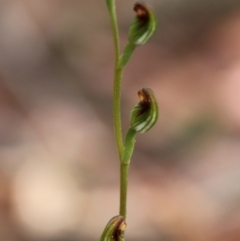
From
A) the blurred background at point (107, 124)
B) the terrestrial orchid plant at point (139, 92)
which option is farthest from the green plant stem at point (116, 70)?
the blurred background at point (107, 124)

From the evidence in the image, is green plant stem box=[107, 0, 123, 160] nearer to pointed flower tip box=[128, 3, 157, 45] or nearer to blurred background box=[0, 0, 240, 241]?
pointed flower tip box=[128, 3, 157, 45]

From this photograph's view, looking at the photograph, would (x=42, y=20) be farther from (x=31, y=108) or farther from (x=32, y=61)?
(x=31, y=108)

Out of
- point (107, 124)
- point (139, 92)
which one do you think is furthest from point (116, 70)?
point (107, 124)

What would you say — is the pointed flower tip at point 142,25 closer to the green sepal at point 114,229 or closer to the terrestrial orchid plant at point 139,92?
the terrestrial orchid plant at point 139,92

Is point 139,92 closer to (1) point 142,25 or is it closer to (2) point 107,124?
(1) point 142,25

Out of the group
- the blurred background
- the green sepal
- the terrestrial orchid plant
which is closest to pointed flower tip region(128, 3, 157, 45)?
the terrestrial orchid plant
